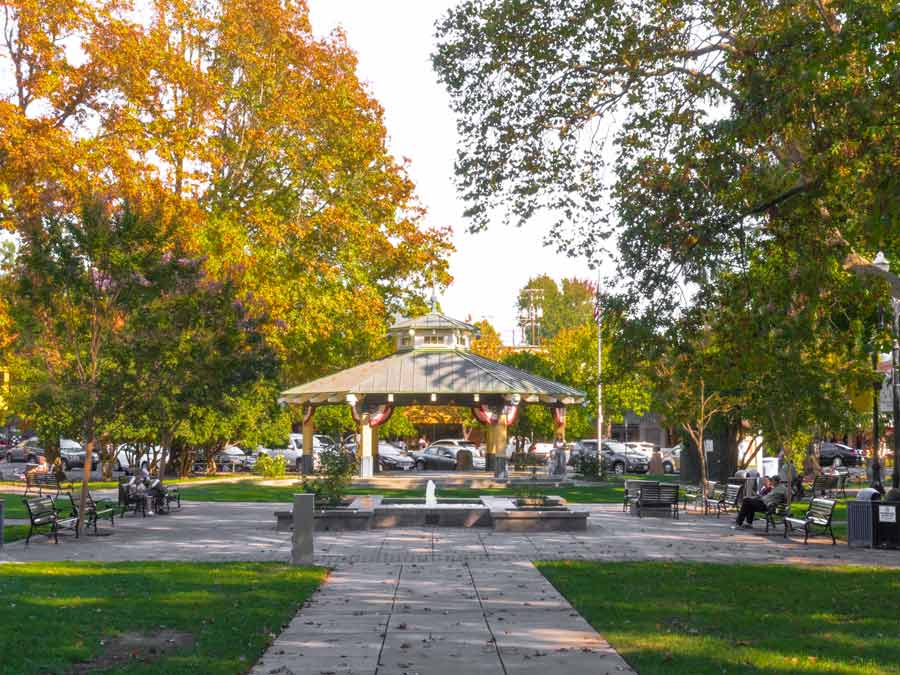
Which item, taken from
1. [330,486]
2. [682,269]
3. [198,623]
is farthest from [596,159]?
[198,623]

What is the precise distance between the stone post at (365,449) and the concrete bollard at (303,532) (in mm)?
23647

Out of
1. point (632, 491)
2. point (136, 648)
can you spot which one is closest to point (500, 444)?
point (632, 491)

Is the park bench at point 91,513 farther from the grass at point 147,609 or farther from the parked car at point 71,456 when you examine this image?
the parked car at point 71,456

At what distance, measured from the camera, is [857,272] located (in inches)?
590

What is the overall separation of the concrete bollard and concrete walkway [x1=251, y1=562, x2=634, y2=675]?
4.41ft

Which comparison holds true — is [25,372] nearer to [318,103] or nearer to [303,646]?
[318,103]

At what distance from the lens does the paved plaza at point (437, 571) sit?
355 inches

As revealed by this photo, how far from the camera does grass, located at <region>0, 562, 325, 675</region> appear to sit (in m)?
8.85

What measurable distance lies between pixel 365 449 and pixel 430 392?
4.44m

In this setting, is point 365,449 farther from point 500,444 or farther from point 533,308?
point 533,308

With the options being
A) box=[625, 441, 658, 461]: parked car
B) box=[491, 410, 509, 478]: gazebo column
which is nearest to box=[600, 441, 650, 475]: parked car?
box=[625, 441, 658, 461]: parked car

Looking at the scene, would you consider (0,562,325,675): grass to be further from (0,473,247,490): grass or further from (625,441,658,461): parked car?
(625,441,658,461): parked car

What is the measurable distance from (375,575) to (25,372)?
2701 centimetres

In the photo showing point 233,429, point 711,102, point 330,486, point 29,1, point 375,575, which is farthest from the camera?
point 233,429
